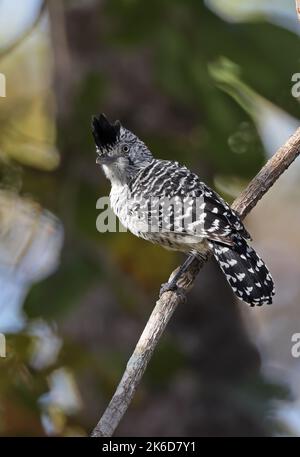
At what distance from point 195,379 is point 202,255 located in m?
1.97

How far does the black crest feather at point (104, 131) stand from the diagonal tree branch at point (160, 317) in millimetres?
648

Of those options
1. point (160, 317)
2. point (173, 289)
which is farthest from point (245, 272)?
point (160, 317)

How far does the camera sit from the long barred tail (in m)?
4.14

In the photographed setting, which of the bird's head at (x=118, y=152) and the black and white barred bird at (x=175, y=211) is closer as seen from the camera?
the black and white barred bird at (x=175, y=211)

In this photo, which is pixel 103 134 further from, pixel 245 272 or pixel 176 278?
pixel 245 272

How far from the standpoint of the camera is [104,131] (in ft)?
15.3

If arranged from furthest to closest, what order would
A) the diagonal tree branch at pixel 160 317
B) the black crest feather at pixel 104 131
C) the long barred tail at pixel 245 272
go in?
the black crest feather at pixel 104 131 < the long barred tail at pixel 245 272 < the diagonal tree branch at pixel 160 317

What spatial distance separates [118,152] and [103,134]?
0.91ft

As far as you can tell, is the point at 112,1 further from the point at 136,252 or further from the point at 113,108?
the point at 136,252

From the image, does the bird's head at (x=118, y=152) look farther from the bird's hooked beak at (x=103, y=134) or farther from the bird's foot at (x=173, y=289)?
Result: the bird's foot at (x=173, y=289)

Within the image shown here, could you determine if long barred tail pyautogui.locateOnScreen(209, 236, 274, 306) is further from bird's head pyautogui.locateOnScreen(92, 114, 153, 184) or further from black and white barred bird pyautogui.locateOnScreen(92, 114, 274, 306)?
bird's head pyautogui.locateOnScreen(92, 114, 153, 184)

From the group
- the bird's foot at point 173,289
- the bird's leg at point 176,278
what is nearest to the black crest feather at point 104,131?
the bird's leg at point 176,278

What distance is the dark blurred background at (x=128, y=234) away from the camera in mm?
5199
